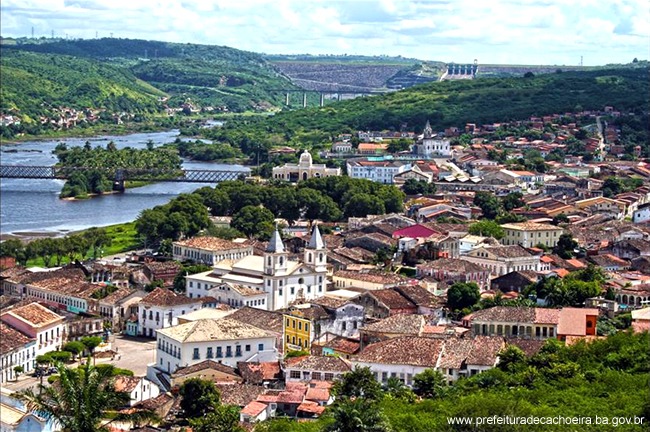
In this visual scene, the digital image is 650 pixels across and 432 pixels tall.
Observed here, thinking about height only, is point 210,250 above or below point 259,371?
below

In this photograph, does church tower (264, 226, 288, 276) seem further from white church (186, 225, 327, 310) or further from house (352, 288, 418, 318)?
house (352, 288, 418, 318)

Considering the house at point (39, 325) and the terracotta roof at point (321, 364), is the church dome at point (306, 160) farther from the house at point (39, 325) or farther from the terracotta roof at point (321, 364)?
the terracotta roof at point (321, 364)

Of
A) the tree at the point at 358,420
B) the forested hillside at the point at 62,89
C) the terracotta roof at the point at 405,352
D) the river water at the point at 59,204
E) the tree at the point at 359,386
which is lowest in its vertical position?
the river water at the point at 59,204

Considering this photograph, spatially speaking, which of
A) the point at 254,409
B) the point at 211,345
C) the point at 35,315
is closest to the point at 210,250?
the point at 35,315

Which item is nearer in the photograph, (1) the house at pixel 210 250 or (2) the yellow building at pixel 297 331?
(2) the yellow building at pixel 297 331

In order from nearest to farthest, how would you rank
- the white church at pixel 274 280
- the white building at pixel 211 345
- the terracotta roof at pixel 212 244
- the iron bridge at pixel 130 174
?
the white building at pixel 211 345 → the white church at pixel 274 280 → the terracotta roof at pixel 212 244 → the iron bridge at pixel 130 174

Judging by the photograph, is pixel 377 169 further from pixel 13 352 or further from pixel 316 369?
pixel 316 369

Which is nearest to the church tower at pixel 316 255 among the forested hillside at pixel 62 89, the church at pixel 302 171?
the church at pixel 302 171
